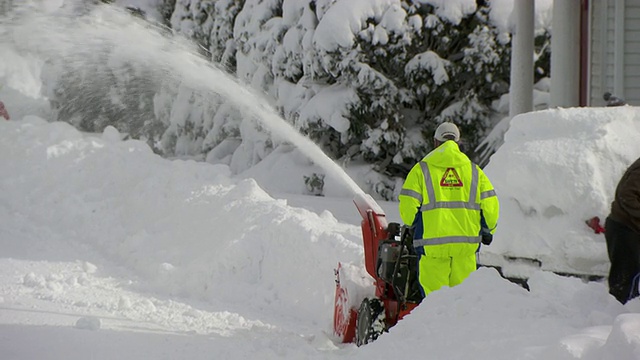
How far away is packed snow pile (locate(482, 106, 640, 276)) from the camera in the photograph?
7.00m

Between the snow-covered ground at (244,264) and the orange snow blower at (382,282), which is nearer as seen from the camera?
the snow-covered ground at (244,264)

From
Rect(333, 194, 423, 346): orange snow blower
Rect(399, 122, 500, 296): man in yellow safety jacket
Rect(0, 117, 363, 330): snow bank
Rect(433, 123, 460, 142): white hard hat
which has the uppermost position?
Rect(433, 123, 460, 142): white hard hat

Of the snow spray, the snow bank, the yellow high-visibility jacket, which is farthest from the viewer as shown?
the snow spray

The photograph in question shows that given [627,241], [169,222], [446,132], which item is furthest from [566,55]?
[446,132]

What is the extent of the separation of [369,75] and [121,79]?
9383mm

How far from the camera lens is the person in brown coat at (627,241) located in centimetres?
593

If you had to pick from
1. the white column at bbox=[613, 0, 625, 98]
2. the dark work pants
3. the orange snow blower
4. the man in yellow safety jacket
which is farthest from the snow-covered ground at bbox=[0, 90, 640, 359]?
the white column at bbox=[613, 0, 625, 98]

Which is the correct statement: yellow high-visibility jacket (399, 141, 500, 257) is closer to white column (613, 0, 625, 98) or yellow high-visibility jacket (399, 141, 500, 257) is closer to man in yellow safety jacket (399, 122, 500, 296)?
man in yellow safety jacket (399, 122, 500, 296)

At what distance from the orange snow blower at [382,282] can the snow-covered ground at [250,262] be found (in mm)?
182

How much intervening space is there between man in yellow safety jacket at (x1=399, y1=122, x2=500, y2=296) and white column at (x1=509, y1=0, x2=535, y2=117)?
802 centimetres

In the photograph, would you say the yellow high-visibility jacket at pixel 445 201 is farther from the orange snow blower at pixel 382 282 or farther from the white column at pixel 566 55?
the white column at pixel 566 55

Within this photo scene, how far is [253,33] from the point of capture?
18.0m

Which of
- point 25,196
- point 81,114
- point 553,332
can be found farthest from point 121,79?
point 553,332

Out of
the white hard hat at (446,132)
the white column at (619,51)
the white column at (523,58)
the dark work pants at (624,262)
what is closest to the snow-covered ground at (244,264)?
the dark work pants at (624,262)
